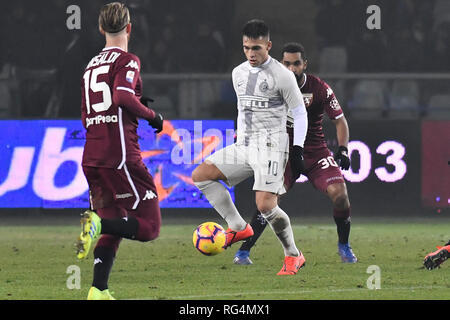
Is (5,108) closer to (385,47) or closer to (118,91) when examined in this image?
(385,47)

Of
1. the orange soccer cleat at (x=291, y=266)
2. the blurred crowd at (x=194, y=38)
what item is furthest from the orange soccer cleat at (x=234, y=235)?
the blurred crowd at (x=194, y=38)

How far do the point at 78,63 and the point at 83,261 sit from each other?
6196 mm

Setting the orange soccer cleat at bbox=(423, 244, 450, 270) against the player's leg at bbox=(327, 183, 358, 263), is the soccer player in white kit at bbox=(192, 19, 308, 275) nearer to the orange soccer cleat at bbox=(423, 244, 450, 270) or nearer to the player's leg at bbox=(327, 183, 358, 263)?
the orange soccer cleat at bbox=(423, 244, 450, 270)

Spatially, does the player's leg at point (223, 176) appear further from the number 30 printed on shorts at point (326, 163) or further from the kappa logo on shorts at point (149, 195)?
the kappa logo on shorts at point (149, 195)

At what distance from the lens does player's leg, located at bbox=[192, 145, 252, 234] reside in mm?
9445

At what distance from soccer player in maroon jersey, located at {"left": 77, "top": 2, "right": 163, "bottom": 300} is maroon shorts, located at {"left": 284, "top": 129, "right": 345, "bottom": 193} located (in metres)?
3.20

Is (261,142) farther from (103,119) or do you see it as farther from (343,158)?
(103,119)

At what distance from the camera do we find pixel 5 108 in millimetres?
16375

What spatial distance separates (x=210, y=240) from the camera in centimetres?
913

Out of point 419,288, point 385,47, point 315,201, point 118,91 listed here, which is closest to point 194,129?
point 315,201

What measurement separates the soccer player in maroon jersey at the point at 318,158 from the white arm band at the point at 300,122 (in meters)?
1.18

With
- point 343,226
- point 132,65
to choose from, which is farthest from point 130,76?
point 343,226

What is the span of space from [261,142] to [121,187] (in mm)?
2127

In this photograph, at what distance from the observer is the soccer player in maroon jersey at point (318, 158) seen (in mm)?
10688
